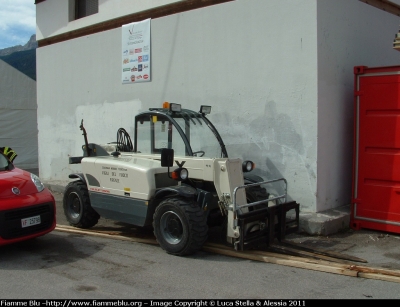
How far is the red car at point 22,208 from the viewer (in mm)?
5887

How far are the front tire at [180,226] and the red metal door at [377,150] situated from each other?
123 inches

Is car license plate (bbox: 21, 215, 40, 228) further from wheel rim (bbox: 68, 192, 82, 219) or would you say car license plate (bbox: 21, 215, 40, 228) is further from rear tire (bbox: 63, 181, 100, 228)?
wheel rim (bbox: 68, 192, 82, 219)

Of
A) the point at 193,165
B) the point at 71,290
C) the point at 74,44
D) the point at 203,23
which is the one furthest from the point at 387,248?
the point at 74,44

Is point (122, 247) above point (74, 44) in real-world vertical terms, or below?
below

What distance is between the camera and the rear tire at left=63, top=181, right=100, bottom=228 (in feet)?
24.9

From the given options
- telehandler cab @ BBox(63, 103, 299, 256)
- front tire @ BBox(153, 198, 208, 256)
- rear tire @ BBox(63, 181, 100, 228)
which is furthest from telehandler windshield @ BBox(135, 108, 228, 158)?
rear tire @ BBox(63, 181, 100, 228)

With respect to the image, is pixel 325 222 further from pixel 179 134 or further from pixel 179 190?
pixel 179 134

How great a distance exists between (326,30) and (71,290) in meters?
5.78

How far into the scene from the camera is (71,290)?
4773 mm

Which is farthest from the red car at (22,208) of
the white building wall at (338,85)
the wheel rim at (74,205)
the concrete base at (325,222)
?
the white building wall at (338,85)

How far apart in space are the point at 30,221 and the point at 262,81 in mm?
4624

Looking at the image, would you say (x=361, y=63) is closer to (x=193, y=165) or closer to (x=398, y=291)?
(x=193, y=165)

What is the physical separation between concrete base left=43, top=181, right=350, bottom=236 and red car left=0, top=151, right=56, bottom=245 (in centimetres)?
399

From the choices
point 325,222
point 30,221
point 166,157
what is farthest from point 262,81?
point 30,221
